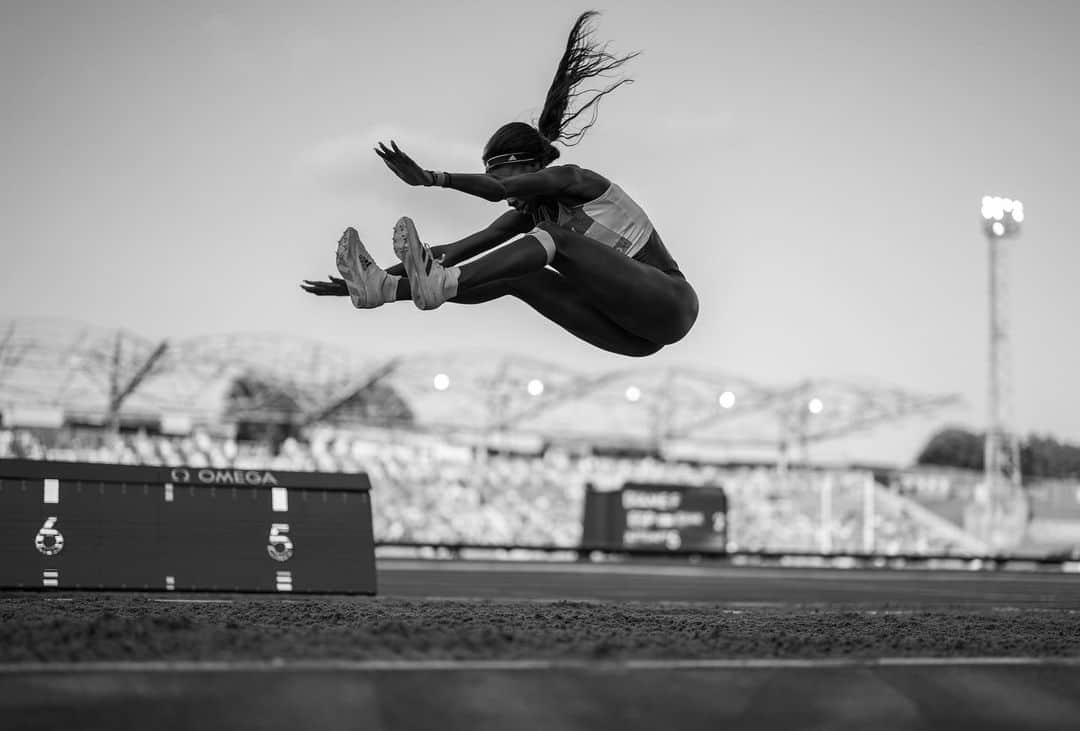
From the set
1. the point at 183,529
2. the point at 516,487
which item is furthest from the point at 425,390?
the point at 183,529

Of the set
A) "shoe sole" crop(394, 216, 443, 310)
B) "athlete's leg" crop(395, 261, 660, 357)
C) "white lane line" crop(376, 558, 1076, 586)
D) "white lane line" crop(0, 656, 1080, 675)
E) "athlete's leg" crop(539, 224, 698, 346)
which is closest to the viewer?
"white lane line" crop(0, 656, 1080, 675)

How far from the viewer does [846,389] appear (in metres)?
36.9

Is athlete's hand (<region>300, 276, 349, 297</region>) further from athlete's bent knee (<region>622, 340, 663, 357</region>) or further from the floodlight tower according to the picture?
the floodlight tower

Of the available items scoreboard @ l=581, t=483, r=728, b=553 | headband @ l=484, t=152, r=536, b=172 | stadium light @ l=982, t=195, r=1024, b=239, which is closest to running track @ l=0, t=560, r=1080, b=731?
headband @ l=484, t=152, r=536, b=172

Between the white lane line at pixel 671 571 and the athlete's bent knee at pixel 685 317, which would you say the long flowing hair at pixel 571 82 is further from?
the white lane line at pixel 671 571

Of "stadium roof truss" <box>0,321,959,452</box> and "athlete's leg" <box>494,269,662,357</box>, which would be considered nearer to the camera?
"athlete's leg" <box>494,269,662,357</box>

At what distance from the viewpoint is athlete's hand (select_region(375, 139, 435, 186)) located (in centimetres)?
467

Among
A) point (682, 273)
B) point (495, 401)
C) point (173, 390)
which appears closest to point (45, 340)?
point (173, 390)

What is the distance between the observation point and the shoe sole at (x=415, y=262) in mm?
4953

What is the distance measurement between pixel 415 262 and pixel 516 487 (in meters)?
28.5

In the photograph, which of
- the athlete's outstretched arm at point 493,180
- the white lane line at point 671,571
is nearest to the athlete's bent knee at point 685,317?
the athlete's outstretched arm at point 493,180

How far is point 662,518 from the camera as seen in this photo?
22.9 metres

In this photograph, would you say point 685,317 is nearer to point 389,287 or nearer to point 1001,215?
point 389,287

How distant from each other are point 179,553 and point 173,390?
2718cm
